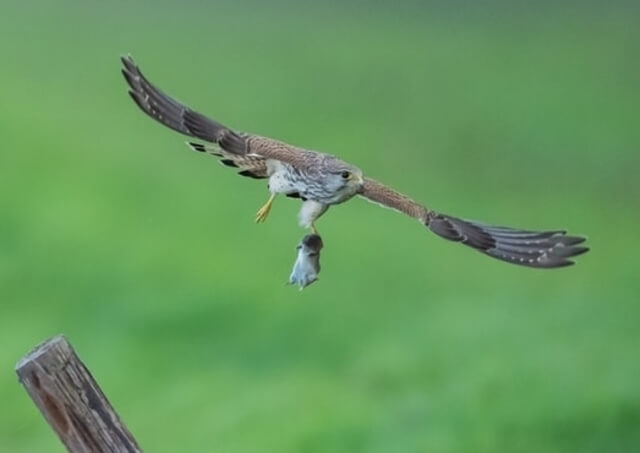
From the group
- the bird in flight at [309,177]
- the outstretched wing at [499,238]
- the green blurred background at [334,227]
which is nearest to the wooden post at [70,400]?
the bird in flight at [309,177]

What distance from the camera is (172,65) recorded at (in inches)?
107

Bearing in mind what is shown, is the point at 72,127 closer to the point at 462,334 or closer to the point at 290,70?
Result: the point at 290,70

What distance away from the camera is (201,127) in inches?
56.1

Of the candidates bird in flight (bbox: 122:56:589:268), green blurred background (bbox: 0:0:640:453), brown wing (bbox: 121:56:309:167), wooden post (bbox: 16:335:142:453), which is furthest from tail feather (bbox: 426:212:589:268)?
green blurred background (bbox: 0:0:640:453)

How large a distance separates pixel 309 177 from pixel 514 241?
0.90 feet

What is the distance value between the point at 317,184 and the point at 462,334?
1.36 metres

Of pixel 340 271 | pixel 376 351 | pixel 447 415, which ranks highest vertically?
pixel 340 271

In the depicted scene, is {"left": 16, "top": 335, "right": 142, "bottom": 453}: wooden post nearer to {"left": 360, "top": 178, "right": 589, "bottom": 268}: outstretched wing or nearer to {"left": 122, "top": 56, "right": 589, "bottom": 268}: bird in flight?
{"left": 122, "top": 56, "right": 589, "bottom": 268}: bird in flight

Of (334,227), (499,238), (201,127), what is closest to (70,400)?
(201,127)

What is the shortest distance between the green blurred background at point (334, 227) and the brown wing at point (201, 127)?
1221 mm

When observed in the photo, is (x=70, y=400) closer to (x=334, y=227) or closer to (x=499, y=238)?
(x=499, y=238)

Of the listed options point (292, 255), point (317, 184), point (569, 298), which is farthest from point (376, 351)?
point (317, 184)

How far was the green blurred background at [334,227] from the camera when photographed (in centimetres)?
264

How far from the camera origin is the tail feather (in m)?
1.39
